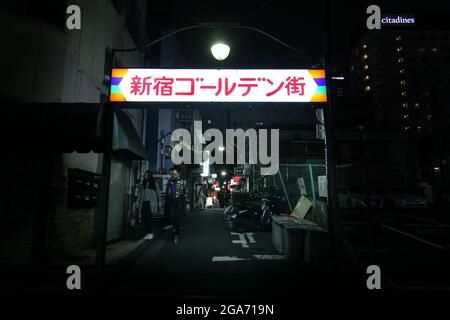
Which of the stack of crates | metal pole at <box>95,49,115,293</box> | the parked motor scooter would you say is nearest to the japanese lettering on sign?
metal pole at <box>95,49,115,293</box>

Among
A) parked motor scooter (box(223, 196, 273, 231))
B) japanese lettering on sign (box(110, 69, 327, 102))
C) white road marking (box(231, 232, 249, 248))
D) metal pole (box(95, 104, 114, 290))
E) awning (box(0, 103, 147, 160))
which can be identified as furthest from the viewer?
parked motor scooter (box(223, 196, 273, 231))

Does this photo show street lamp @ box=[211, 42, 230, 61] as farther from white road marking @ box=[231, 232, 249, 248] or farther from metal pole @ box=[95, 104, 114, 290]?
white road marking @ box=[231, 232, 249, 248]

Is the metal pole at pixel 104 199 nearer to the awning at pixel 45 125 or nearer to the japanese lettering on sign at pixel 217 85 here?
the awning at pixel 45 125

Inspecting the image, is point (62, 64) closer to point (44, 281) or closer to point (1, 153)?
point (1, 153)

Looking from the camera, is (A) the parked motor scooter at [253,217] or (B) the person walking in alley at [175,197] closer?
(B) the person walking in alley at [175,197]

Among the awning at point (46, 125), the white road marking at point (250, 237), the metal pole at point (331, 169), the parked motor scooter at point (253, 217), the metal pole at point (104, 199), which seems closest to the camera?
the metal pole at point (104, 199)

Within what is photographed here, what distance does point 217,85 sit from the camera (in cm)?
632

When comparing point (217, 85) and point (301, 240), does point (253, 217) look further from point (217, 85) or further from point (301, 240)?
point (217, 85)

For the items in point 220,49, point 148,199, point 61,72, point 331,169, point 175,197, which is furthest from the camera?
point 148,199

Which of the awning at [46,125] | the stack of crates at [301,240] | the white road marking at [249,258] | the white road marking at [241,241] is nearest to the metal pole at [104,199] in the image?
the awning at [46,125]

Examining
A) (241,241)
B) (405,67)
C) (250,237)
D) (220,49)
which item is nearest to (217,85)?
(220,49)

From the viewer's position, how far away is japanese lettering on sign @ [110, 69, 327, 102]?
6.26m

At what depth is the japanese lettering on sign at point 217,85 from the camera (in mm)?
6258
